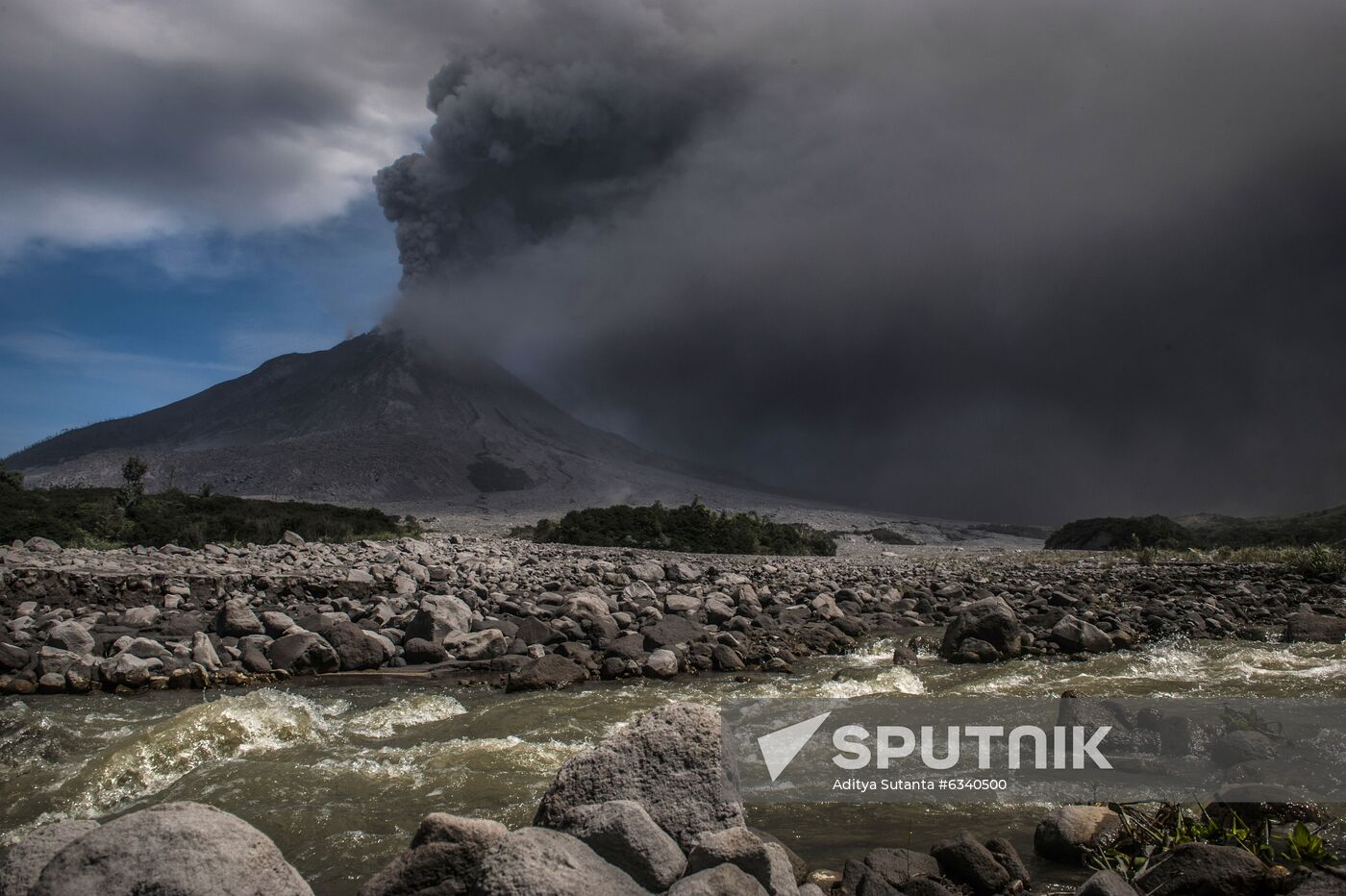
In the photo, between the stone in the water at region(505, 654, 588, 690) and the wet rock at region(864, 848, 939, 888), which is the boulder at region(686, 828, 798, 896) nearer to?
the wet rock at region(864, 848, 939, 888)

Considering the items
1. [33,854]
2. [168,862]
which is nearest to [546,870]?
[168,862]

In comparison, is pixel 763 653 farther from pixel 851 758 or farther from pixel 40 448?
pixel 40 448

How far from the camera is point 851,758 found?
6.81 m

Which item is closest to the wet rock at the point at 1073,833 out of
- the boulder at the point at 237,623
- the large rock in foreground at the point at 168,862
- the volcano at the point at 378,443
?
the large rock in foreground at the point at 168,862

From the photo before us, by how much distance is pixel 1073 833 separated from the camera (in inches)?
179

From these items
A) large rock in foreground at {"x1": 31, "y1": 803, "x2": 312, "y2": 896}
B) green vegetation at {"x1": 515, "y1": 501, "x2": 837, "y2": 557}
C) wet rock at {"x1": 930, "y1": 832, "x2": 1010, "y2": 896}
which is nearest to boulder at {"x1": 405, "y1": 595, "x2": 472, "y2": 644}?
large rock in foreground at {"x1": 31, "y1": 803, "x2": 312, "y2": 896}

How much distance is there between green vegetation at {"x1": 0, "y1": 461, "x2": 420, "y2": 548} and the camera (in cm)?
2606

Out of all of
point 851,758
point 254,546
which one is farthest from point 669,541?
point 851,758

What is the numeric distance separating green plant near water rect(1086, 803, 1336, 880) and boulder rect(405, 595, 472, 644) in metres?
8.83

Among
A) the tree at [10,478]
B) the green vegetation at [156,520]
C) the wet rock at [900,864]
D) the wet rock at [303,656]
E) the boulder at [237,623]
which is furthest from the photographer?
the tree at [10,478]

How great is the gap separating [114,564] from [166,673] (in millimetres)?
11430

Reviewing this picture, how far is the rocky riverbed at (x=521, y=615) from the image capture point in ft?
34.3

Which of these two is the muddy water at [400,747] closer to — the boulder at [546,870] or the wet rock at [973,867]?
the wet rock at [973,867]

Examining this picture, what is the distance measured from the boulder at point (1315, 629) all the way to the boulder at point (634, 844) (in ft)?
40.1
